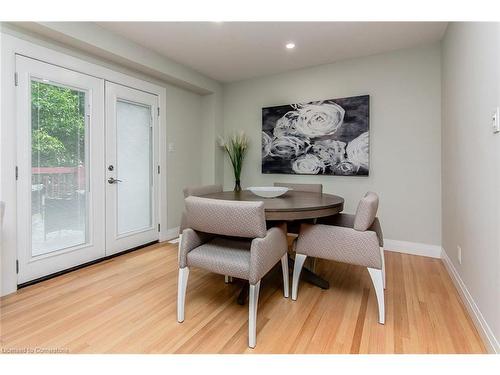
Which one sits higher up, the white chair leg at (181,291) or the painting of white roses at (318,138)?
the painting of white roses at (318,138)

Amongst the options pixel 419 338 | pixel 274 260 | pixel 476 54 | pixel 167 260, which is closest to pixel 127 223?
pixel 167 260

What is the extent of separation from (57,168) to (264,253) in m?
2.14

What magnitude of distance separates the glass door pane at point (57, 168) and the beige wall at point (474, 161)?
10.4ft

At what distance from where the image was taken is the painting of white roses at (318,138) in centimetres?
322

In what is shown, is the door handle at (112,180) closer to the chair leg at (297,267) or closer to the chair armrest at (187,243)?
the chair armrest at (187,243)

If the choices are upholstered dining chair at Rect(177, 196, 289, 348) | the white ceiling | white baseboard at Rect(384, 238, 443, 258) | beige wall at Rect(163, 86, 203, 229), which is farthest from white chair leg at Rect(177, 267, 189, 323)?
white baseboard at Rect(384, 238, 443, 258)

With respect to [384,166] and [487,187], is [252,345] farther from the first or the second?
[384,166]

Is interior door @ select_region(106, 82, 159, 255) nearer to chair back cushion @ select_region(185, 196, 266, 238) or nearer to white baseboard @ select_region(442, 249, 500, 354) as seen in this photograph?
chair back cushion @ select_region(185, 196, 266, 238)

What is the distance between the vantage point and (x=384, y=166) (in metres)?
3.14

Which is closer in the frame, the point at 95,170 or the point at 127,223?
the point at 95,170

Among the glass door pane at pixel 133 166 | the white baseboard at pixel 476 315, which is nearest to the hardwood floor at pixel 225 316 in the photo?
the white baseboard at pixel 476 315

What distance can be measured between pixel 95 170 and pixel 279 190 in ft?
6.27

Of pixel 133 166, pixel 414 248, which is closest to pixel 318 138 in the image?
pixel 414 248

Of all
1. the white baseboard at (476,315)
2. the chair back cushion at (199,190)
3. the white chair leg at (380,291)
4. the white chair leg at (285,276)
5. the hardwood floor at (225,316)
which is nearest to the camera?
the white baseboard at (476,315)
